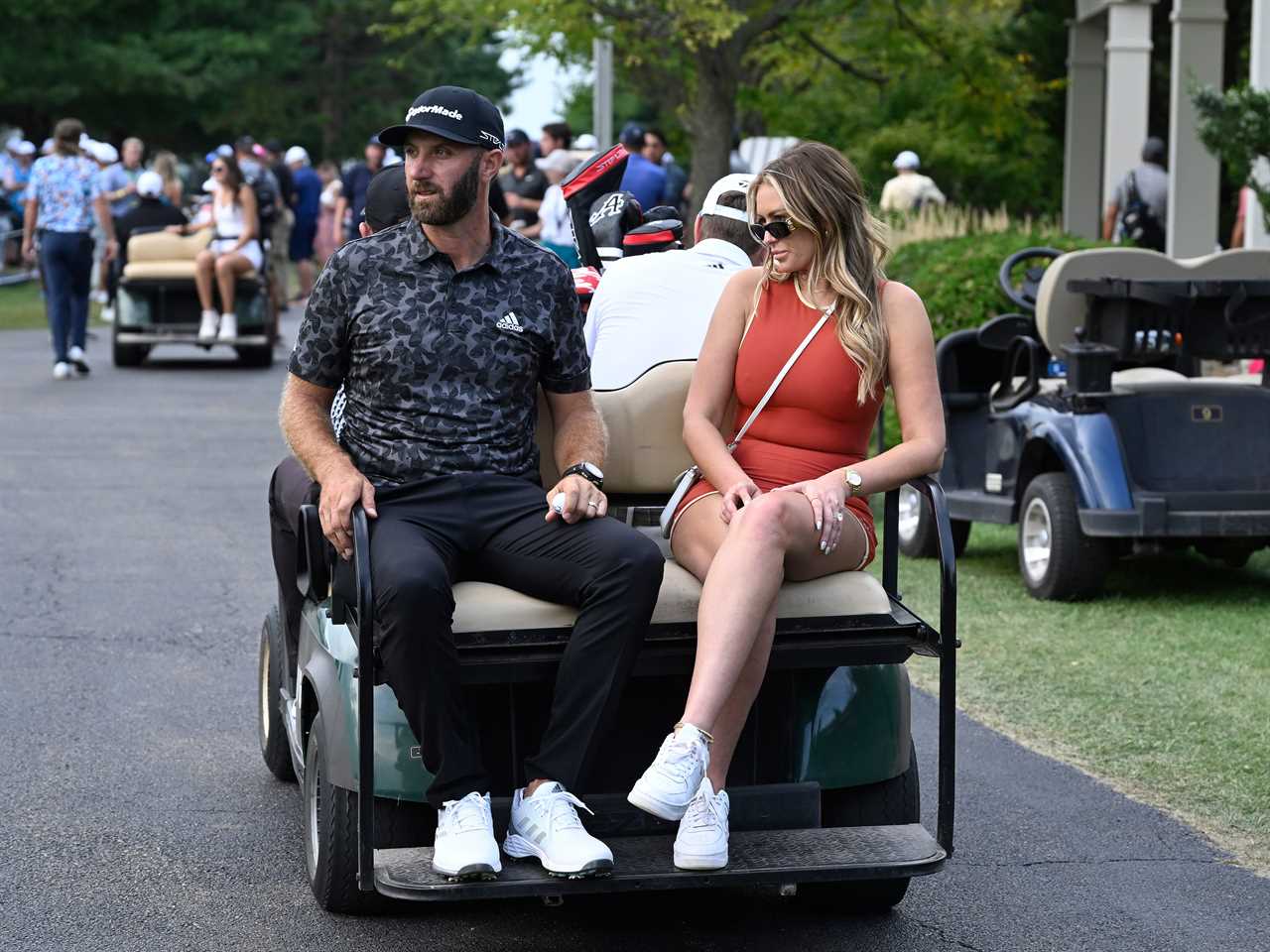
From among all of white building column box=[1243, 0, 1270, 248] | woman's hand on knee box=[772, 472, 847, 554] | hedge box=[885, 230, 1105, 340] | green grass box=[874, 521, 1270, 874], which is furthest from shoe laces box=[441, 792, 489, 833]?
white building column box=[1243, 0, 1270, 248]

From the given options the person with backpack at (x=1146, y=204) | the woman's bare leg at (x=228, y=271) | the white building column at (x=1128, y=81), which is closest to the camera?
the woman's bare leg at (x=228, y=271)

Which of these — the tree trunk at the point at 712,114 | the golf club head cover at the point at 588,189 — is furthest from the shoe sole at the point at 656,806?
the tree trunk at the point at 712,114

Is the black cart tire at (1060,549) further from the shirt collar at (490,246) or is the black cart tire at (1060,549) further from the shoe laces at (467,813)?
the shoe laces at (467,813)

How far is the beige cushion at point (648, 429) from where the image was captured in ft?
17.3

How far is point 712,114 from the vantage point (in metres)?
23.1

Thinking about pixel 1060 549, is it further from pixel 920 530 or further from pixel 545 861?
pixel 545 861

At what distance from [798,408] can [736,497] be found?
13.0 inches

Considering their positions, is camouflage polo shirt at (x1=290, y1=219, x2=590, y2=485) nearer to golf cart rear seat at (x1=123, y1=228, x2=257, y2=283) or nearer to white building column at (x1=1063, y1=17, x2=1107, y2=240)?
golf cart rear seat at (x1=123, y1=228, x2=257, y2=283)

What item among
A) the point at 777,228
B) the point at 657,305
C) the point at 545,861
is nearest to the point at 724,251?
the point at 657,305

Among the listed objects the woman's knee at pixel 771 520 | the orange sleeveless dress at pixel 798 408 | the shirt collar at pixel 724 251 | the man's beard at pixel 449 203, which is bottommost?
the woman's knee at pixel 771 520

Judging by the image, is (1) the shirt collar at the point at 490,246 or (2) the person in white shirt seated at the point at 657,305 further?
(2) the person in white shirt seated at the point at 657,305

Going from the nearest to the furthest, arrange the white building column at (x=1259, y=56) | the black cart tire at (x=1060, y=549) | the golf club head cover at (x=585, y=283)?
the golf club head cover at (x=585, y=283), the black cart tire at (x=1060, y=549), the white building column at (x=1259, y=56)

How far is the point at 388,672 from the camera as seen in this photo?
418cm

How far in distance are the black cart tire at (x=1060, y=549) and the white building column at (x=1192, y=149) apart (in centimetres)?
1086
